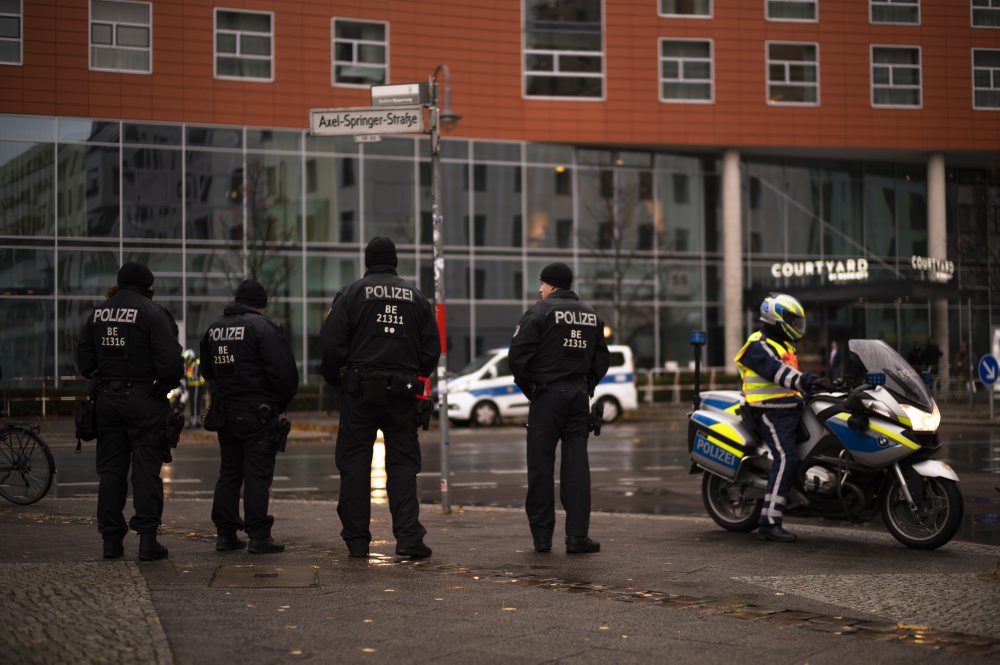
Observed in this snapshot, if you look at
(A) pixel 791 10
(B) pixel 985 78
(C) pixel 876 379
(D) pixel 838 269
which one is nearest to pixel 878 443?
(C) pixel 876 379

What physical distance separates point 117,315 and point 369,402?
1740 millimetres

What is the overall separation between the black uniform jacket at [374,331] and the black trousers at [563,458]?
0.96 meters

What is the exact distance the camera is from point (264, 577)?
24.7 feet

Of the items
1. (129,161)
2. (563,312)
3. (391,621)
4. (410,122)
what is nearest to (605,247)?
(129,161)

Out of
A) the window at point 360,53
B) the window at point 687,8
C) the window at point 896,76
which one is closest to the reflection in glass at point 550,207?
the window at point 360,53

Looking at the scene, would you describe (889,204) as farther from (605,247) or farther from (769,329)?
(769,329)

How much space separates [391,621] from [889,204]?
1690 inches

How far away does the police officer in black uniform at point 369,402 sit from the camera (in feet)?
27.8

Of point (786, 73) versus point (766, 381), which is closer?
point (766, 381)

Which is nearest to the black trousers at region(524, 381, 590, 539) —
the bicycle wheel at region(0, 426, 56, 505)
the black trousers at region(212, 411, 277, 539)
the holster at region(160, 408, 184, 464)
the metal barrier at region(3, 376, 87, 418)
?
the black trousers at region(212, 411, 277, 539)

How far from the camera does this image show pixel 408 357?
860 cm

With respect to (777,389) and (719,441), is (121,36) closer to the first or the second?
(719,441)

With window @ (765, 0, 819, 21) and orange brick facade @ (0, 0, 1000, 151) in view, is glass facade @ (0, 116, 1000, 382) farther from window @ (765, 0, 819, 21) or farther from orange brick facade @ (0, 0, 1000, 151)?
window @ (765, 0, 819, 21)

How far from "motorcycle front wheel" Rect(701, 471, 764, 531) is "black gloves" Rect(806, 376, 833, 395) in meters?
1.01
